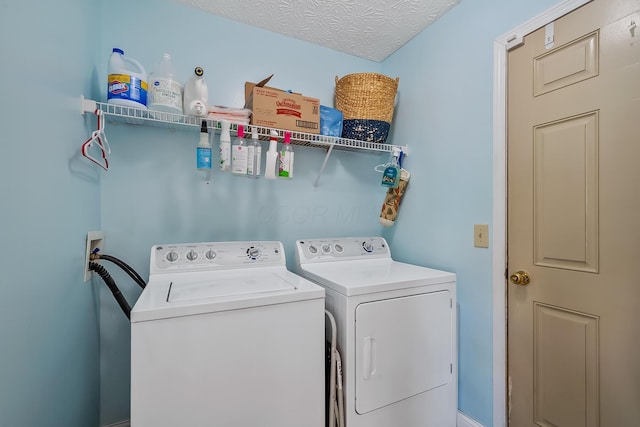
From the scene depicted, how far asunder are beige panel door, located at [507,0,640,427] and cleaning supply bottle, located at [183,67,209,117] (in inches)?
63.3

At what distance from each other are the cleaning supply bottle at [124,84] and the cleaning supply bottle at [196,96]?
0.62 feet

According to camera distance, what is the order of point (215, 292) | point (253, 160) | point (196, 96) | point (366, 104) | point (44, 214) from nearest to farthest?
point (44, 214), point (215, 292), point (196, 96), point (253, 160), point (366, 104)

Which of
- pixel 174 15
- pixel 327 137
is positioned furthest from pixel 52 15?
pixel 327 137

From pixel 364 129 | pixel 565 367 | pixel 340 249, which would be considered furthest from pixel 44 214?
pixel 565 367

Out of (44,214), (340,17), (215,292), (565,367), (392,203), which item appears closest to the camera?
(44,214)

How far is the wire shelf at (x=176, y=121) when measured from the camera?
1358 mm

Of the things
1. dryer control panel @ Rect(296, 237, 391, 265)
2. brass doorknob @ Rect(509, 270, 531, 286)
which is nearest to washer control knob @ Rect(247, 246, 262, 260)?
dryer control panel @ Rect(296, 237, 391, 265)

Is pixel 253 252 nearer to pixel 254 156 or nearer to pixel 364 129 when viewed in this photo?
pixel 254 156

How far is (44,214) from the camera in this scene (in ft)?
2.98

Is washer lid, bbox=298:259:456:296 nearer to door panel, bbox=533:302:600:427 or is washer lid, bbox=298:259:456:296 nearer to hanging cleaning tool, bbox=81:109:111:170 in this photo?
door panel, bbox=533:302:600:427

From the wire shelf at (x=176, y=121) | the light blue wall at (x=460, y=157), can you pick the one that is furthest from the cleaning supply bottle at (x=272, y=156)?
the light blue wall at (x=460, y=157)

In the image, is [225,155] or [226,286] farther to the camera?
[225,155]

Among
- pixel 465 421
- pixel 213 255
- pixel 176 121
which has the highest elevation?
pixel 176 121

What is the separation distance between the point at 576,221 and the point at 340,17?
1.75 metres
